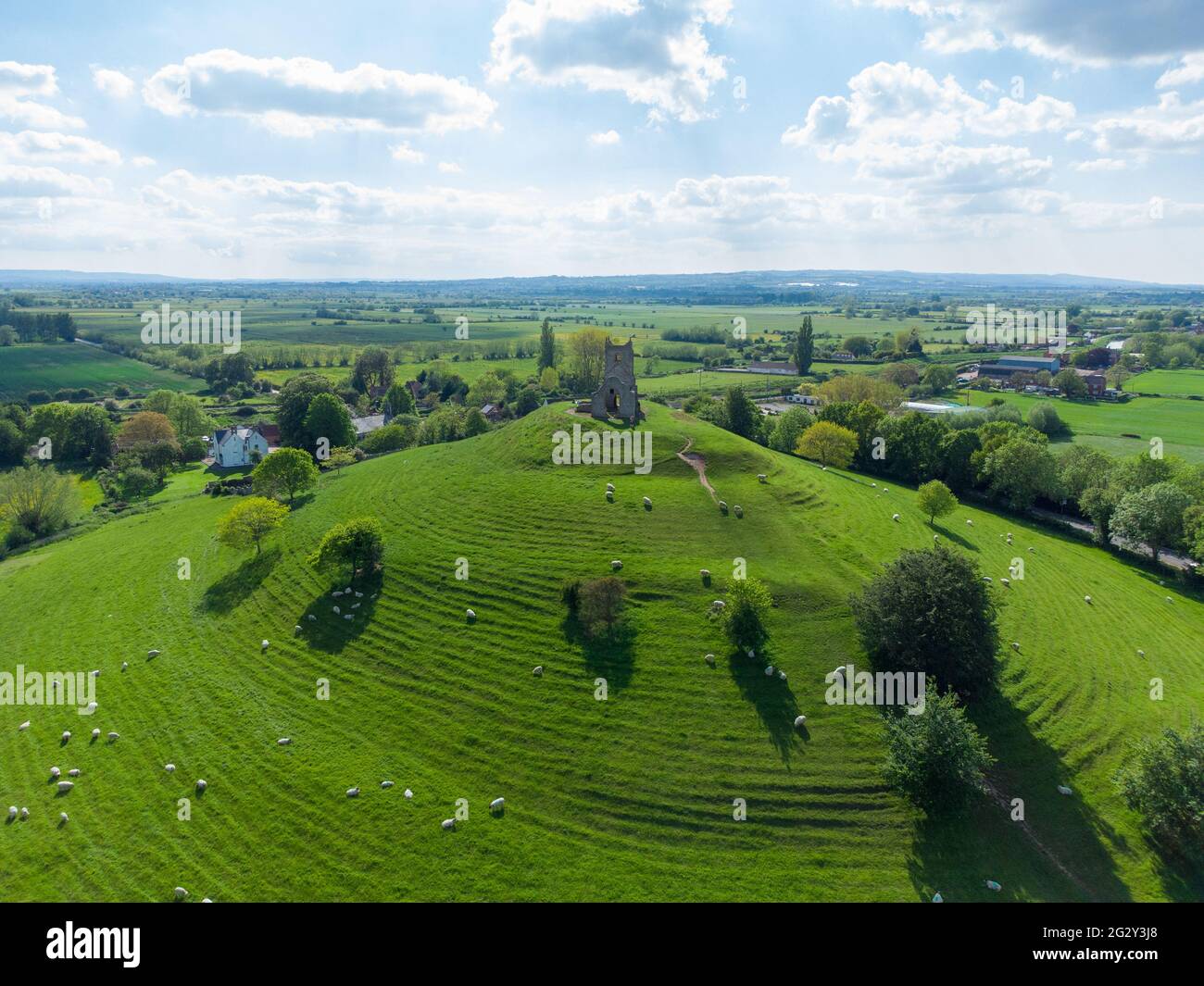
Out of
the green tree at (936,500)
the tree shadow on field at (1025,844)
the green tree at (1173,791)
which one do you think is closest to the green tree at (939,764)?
the tree shadow on field at (1025,844)

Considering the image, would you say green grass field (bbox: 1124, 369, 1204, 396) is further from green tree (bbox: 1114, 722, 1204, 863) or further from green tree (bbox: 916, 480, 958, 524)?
green tree (bbox: 1114, 722, 1204, 863)

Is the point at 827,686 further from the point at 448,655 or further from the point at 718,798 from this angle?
the point at 448,655

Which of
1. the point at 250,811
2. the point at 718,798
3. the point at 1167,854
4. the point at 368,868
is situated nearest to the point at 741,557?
the point at 718,798

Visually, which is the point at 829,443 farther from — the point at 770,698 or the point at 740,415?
the point at 770,698

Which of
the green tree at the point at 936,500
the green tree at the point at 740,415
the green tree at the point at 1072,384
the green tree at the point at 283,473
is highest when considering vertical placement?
the green tree at the point at 1072,384

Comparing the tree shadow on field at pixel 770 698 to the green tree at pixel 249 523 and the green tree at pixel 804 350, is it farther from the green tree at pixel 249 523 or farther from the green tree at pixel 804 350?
the green tree at pixel 804 350

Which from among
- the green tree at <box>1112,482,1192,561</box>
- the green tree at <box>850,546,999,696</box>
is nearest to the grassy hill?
the green tree at <box>850,546,999,696</box>
